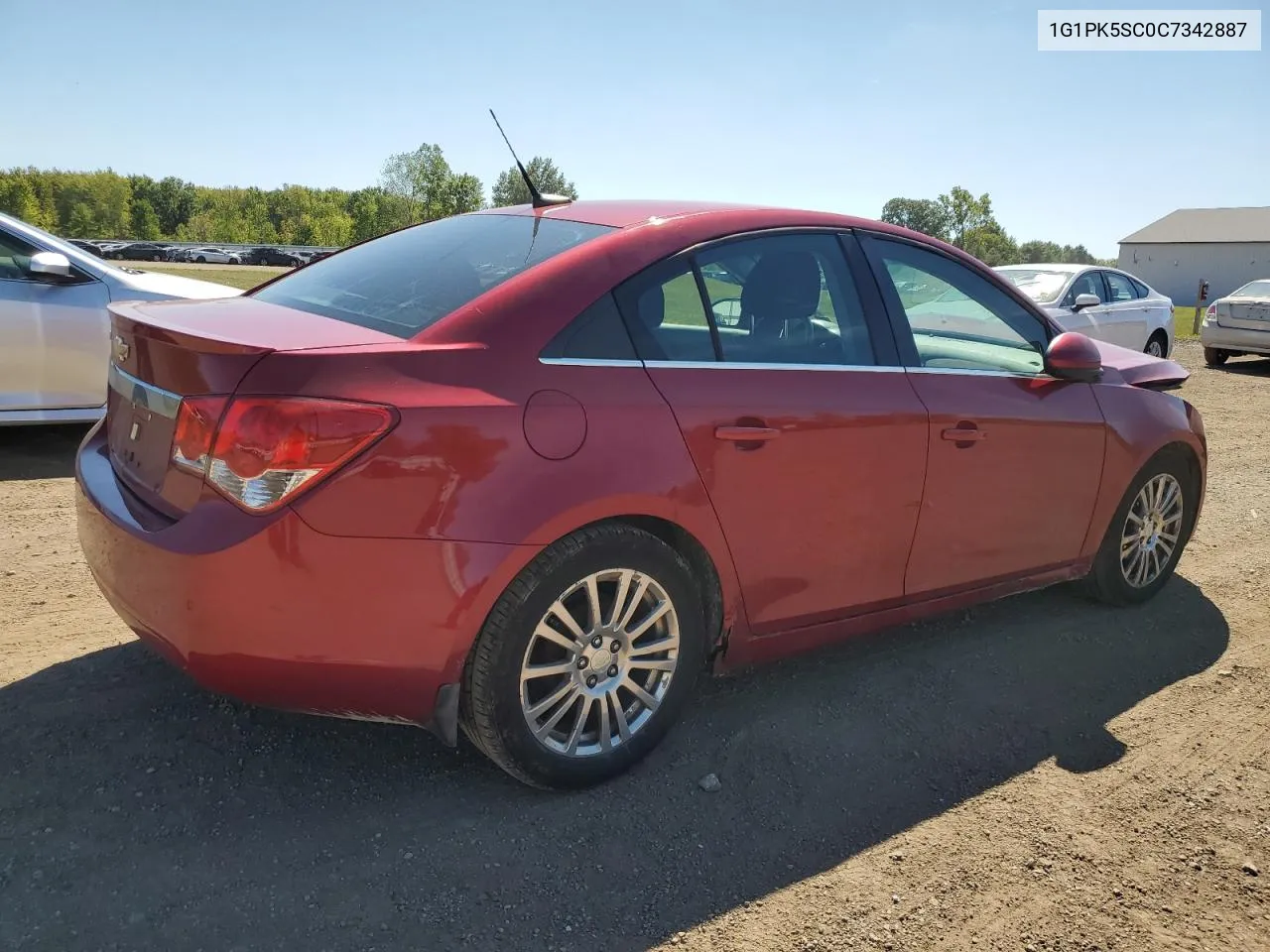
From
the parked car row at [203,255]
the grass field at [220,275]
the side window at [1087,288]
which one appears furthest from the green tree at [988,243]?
the side window at [1087,288]

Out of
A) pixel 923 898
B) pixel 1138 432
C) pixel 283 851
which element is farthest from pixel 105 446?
pixel 1138 432

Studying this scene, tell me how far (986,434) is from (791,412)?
975 mm

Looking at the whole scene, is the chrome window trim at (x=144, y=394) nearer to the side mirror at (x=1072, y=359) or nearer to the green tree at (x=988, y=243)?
the side mirror at (x=1072, y=359)

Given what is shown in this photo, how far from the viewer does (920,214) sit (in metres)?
91.4

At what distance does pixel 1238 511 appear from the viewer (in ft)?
21.4

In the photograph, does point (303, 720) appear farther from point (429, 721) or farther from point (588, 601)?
point (588, 601)

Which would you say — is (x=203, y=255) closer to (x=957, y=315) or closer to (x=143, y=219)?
(x=143, y=219)

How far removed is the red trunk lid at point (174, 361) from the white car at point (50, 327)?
3506mm

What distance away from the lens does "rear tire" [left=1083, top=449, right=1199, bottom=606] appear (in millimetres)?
4469

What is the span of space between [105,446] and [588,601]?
63.6 inches

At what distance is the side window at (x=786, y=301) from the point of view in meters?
3.16

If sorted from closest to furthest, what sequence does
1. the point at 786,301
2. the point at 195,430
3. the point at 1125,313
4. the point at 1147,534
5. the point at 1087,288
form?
the point at 195,430 < the point at 786,301 < the point at 1147,534 < the point at 1087,288 < the point at 1125,313

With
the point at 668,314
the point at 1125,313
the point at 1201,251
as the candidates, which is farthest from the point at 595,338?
the point at 1201,251

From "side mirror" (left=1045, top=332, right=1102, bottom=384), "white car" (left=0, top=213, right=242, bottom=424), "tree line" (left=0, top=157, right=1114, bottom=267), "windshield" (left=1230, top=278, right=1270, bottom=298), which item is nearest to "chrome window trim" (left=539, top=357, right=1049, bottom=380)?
"side mirror" (left=1045, top=332, right=1102, bottom=384)
